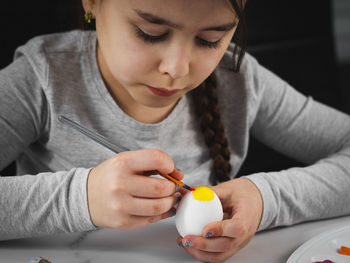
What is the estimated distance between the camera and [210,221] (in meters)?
0.59

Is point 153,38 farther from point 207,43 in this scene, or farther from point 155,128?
→ point 155,128

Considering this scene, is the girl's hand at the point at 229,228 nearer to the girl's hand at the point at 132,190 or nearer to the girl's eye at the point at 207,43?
the girl's hand at the point at 132,190

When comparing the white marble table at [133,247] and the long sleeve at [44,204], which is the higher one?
the long sleeve at [44,204]

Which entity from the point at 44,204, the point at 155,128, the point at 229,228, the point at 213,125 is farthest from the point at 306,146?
the point at 44,204

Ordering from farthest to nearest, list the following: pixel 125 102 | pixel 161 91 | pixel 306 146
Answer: pixel 306 146
pixel 125 102
pixel 161 91

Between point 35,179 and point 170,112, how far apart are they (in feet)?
1.07

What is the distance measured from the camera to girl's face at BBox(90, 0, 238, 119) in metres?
0.60

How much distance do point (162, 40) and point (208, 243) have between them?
0.28 metres

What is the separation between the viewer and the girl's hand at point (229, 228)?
590 millimetres

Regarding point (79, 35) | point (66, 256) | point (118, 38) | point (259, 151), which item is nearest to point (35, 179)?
point (66, 256)

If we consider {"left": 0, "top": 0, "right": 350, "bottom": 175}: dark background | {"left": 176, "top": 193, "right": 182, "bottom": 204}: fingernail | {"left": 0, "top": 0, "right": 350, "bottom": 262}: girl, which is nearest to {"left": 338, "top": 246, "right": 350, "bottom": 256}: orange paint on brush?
{"left": 0, "top": 0, "right": 350, "bottom": 262}: girl

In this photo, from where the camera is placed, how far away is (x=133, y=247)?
0.64 meters

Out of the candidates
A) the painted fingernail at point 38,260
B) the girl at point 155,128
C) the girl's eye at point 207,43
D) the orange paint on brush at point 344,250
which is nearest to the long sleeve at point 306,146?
the girl at point 155,128

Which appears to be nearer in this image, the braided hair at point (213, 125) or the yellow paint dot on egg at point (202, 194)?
the yellow paint dot on egg at point (202, 194)
